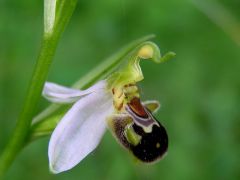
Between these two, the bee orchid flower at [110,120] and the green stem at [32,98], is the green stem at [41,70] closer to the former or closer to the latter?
the green stem at [32,98]

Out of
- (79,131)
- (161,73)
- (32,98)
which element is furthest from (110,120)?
(161,73)

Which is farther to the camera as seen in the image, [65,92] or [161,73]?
[161,73]

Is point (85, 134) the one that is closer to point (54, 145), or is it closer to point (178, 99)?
point (54, 145)

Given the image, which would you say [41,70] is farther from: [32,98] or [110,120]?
[110,120]

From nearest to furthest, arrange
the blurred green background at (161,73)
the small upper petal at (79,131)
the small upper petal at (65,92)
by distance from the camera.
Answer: the small upper petal at (79,131) < the small upper petal at (65,92) < the blurred green background at (161,73)

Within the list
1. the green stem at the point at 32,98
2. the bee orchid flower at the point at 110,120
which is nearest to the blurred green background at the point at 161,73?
the bee orchid flower at the point at 110,120

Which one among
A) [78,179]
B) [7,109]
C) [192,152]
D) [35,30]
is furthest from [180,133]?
[35,30]

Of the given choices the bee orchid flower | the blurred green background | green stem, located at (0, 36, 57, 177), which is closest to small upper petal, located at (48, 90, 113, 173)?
the bee orchid flower
